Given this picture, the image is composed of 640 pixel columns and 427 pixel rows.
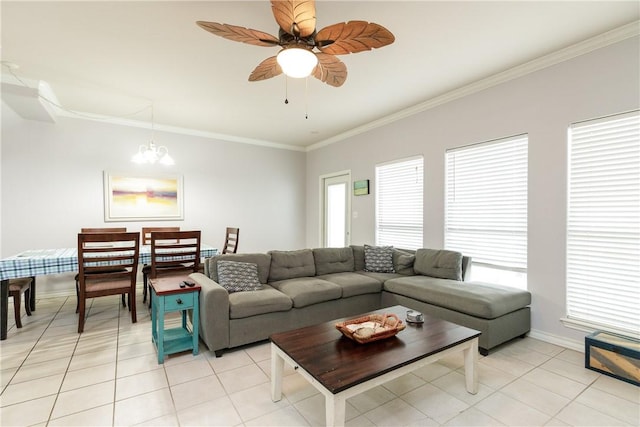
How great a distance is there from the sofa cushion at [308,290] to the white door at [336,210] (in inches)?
90.7

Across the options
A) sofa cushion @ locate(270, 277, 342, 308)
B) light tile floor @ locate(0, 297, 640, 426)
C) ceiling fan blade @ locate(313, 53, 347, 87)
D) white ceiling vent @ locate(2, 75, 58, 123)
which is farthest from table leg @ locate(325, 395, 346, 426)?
white ceiling vent @ locate(2, 75, 58, 123)

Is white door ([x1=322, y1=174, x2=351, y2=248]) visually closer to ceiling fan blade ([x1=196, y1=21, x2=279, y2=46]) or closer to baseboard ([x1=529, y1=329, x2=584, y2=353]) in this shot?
baseboard ([x1=529, y1=329, x2=584, y2=353])

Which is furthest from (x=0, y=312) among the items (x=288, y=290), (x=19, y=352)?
(x=288, y=290)

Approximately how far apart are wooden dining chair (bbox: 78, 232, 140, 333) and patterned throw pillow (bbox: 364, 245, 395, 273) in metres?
2.78

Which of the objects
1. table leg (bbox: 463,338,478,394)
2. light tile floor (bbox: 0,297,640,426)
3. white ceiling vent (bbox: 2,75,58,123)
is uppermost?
white ceiling vent (bbox: 2,75,58,123)

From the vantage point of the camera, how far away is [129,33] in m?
2.48

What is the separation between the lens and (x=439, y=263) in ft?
11.6

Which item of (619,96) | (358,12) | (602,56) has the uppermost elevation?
(358,12)

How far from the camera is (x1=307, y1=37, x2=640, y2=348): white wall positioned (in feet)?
8.36

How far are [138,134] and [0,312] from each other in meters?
3.00

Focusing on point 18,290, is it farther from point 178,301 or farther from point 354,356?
point 354,356

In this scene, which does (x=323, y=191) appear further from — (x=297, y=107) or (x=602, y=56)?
(x=602, y=56)

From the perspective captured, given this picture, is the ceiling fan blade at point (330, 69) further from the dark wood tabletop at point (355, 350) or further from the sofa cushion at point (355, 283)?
the sofa cushion at point (355, 283)

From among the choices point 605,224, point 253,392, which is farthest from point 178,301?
point 605,224
